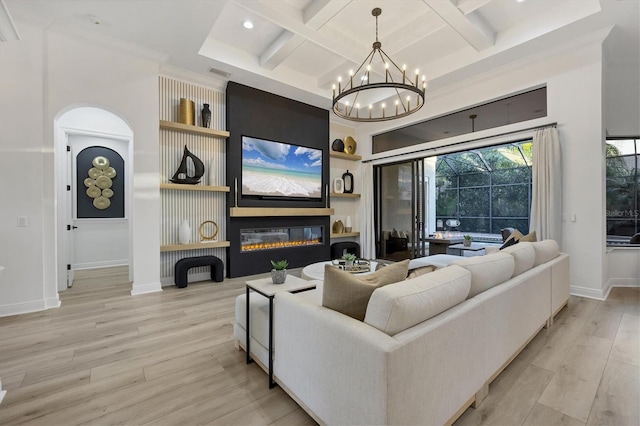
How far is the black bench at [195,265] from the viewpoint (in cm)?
448

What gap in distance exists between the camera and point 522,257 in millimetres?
2510

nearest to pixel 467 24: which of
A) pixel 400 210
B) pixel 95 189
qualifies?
pixel 400 210

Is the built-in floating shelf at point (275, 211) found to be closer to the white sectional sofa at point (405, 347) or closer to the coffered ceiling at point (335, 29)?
the coffered ceiling at point (335, 29)

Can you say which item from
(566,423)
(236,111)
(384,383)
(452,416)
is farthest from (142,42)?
(566,423)

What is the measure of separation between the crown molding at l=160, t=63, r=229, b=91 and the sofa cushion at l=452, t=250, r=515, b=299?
490cm

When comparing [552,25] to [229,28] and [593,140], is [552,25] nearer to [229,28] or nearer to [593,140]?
[593,140]

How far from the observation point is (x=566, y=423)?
164cm

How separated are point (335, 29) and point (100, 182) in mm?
5596

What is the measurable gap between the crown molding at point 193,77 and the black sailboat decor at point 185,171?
3.86ft

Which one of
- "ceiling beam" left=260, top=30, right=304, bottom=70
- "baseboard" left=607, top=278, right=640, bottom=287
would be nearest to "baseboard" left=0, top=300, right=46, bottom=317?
"ceiling beam" left=260, top=30, right=304, bottom=70

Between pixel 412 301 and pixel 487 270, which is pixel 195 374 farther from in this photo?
pixel 487 270

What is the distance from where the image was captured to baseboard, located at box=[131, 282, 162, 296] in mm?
4125

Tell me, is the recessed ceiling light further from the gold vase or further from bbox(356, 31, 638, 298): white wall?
bbox(356, 31, 638, 298): white wall

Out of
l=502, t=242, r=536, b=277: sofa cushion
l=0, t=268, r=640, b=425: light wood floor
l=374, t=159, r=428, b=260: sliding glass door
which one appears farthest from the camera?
l=374, t=159, r=428, b=260: sliding glass door
